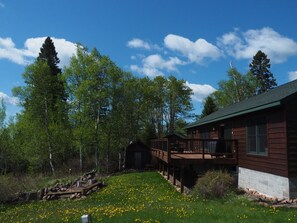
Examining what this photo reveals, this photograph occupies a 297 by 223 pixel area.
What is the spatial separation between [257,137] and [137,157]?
21638mm

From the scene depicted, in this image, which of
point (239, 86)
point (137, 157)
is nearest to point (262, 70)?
point (239, 86)

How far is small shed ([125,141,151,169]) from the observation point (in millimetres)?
34656

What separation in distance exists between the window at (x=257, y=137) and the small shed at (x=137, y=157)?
2046cm

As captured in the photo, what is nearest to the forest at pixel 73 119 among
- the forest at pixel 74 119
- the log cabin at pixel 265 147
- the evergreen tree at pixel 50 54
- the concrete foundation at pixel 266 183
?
the forest at pixel 74 119

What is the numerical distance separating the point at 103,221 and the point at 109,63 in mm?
25576

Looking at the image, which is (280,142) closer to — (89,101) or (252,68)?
(89,101)

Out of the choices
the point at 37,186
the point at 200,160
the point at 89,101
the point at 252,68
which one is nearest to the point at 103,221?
the point at 200,160

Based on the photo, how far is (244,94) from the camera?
4862 cm

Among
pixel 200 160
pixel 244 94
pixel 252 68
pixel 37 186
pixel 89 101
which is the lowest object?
pixel 37 186

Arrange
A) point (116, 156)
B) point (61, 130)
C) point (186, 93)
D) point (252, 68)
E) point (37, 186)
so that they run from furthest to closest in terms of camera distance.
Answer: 1. point (252, 68)
2. point (186, 93)
3. point (116, 156)
4. point (61, 130)
5. point (37, 186)

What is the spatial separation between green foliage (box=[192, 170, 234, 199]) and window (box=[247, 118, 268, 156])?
1835 mm

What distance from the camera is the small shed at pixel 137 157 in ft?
114

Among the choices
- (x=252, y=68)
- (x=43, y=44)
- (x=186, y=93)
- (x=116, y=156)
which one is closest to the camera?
(x=116, y=156)

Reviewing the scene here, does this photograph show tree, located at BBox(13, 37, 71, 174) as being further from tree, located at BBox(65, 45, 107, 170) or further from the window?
the window
